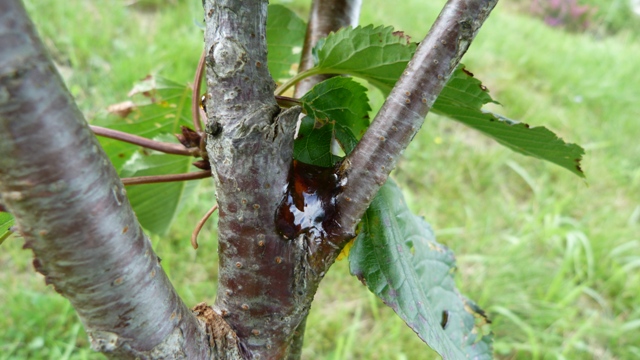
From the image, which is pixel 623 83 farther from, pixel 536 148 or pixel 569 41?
pixel 536 148

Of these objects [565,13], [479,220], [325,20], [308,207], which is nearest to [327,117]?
[308,207]

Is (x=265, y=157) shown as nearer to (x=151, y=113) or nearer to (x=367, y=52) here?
(x=367, y=52)

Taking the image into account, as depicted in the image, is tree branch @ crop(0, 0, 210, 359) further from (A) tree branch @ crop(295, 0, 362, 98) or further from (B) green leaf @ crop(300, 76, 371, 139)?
(A) tree branch @ crop(295, 0, 362, 98)

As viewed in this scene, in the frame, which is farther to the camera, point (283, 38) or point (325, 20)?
point (283, 38)

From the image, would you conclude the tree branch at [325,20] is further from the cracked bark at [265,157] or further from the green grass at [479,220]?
the green grass at [479,220]

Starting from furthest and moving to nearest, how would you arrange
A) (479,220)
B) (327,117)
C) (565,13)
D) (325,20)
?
(565,13), (479,220), (325,20), (327,117)

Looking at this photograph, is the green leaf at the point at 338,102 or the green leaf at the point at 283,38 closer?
the green leaf at the point at 338,102

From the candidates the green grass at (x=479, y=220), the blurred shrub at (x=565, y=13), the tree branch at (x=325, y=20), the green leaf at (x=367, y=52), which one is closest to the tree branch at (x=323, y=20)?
the tree branch at (x=325, y=20)
